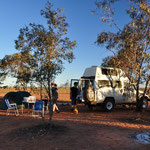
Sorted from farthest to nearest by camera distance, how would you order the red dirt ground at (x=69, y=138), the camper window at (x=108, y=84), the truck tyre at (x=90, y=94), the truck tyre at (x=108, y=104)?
the truck tyre at (x=108, y=104), the camper window at (x=108, y=84), the truck tyre at (x=90, y=94), the red dirt ground at (x=69, y=138)

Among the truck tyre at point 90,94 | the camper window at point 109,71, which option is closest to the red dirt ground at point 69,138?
the truck tyre at point 90,94

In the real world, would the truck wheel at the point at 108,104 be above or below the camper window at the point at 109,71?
below

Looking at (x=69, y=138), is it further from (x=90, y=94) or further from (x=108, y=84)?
(x=108, y=84)

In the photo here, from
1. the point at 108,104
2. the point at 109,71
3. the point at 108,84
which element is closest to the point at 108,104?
the point at 108,104

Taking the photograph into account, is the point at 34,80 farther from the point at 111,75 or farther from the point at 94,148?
the point at 111,75

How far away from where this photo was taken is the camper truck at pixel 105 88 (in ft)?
37.7

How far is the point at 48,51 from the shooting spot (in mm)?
7953

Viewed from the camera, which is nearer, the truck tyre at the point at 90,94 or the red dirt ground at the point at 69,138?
the red dirt ground at the point at 69,138

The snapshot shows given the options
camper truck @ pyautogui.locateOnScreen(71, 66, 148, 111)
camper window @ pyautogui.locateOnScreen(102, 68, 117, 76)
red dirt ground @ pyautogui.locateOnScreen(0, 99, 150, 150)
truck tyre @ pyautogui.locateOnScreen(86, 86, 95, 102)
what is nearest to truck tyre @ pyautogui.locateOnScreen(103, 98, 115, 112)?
camper truck @ pyautogui.locateOnScreen(71, 66, 148, 111)

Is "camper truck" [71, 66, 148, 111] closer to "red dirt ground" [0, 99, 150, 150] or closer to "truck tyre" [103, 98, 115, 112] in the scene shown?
"truck tyre" [103, 98, 115, 112]

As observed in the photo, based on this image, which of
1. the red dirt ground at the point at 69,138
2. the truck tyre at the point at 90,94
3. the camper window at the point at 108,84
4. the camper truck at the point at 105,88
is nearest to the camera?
the red dirt ground at the point at 69,138

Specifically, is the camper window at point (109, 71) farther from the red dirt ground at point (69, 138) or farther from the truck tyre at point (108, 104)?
the red dirt ground at point (69, 138)

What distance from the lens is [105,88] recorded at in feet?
39.2

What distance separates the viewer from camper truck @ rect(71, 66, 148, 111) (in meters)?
11.5
